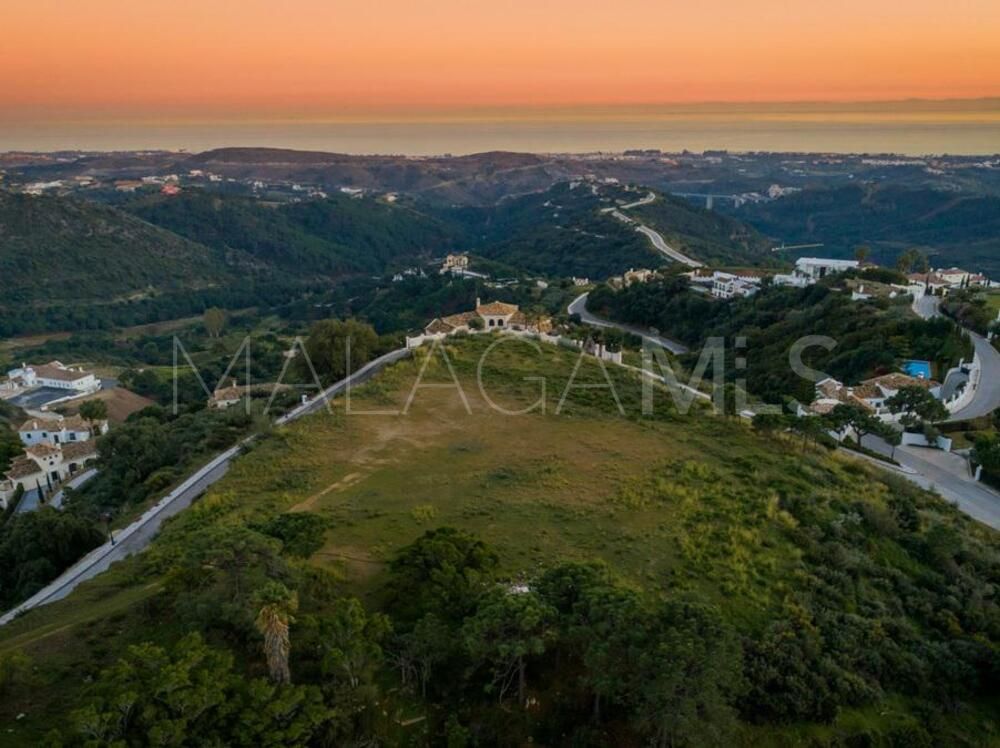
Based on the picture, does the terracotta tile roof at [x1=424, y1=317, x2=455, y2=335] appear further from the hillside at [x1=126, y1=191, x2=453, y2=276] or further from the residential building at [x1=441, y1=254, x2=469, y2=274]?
the hillside at [x1=126, y1=191, x2=453, y2=276]

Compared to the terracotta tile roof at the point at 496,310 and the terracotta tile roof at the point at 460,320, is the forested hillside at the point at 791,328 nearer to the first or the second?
the terracotta tile roof at the point at 496,310

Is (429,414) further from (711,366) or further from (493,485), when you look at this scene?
(711,366)

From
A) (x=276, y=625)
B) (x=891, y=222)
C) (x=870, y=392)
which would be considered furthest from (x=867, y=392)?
(x=891, y=222)

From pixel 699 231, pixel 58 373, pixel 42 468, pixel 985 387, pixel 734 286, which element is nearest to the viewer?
pixel 985 387

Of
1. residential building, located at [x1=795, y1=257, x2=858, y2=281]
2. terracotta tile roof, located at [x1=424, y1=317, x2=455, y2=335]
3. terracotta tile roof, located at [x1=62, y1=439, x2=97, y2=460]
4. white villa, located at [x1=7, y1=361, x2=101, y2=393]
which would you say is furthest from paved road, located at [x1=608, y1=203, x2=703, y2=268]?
white villa, located at [x1=7, y1=361, x2=101, y2=393]

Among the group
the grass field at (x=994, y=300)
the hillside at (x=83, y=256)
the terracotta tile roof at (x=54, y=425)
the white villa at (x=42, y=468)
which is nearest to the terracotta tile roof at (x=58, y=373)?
the terracotta tile roof at (x=54, y=425)

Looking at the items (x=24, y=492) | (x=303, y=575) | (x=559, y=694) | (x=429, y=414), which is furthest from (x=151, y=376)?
(x=559, y=694)

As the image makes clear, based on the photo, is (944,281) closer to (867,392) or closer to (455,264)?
(867,392)

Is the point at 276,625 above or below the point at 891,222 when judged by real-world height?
above
